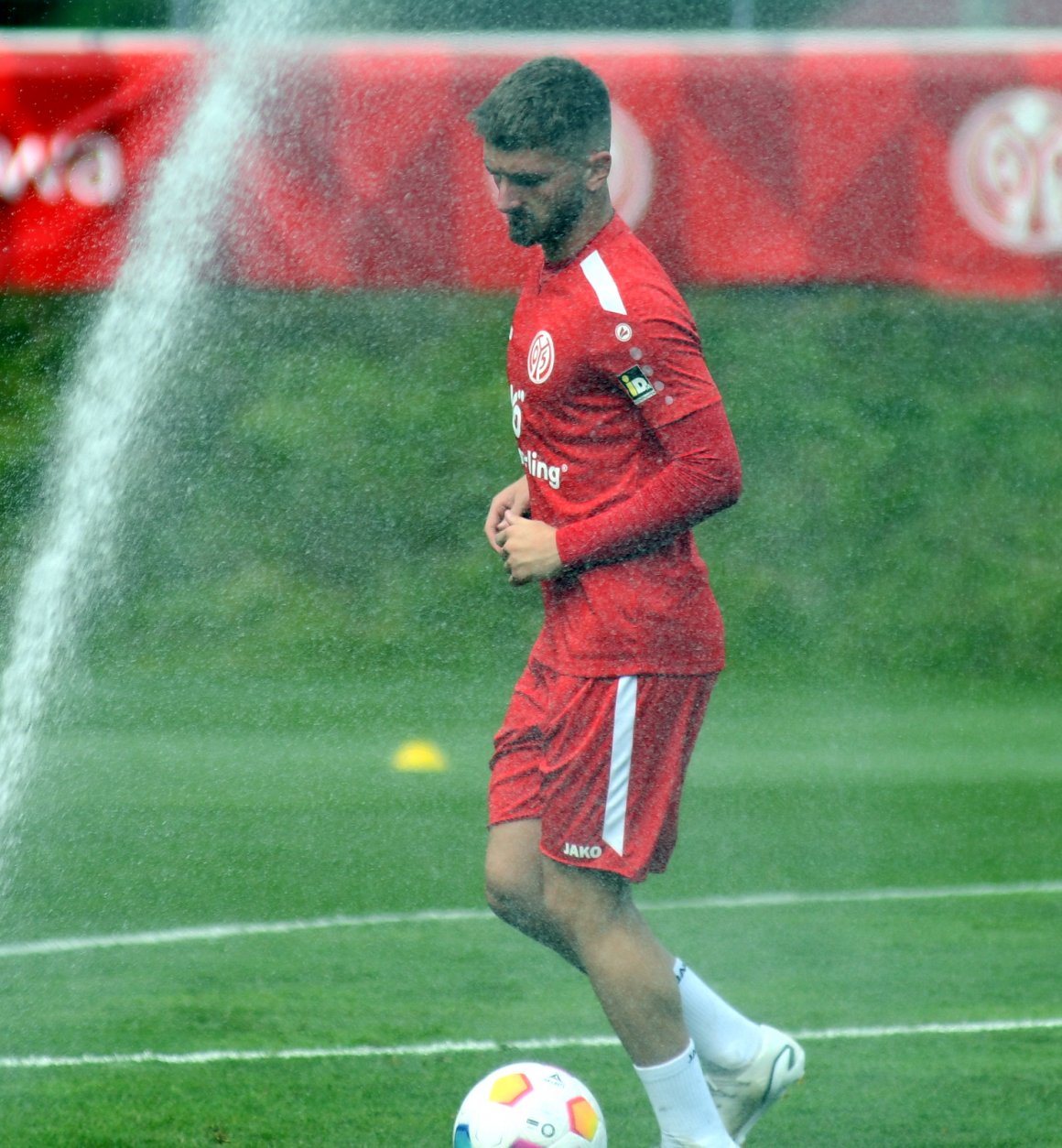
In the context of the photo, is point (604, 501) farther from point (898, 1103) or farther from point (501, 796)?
point (898, 1103)

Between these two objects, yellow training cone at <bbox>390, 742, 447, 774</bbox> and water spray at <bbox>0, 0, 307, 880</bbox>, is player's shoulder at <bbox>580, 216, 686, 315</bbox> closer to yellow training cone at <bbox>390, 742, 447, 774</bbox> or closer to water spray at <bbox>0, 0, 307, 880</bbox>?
yellow training cone at <bbox>390, 742, 447, 774</bbox>

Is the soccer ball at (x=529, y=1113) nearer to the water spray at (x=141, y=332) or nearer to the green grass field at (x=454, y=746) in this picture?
the green grass field at (x=454, y=746)

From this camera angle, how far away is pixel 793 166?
10.6m

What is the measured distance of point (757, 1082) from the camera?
347 cm

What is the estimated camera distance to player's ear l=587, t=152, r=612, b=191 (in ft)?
10.6

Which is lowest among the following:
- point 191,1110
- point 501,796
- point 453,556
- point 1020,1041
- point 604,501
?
point 453,556

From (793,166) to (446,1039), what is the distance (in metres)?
7.32

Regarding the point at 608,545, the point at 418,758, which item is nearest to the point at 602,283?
the point at 608,545

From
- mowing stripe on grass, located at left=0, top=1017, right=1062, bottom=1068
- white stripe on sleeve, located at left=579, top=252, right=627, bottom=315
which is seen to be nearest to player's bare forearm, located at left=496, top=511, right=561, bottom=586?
white stripe on sleeve, located at left=579, top=252, right=627, bottom=315

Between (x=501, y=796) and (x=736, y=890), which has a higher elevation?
(x=501, y=796)

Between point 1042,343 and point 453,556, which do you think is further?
point 1042,343

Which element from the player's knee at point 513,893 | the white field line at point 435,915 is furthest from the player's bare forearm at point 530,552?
the white field line at point 435,915

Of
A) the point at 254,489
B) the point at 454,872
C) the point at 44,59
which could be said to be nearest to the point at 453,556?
the point at 254,489

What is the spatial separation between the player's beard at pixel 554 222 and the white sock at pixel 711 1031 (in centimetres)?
125
